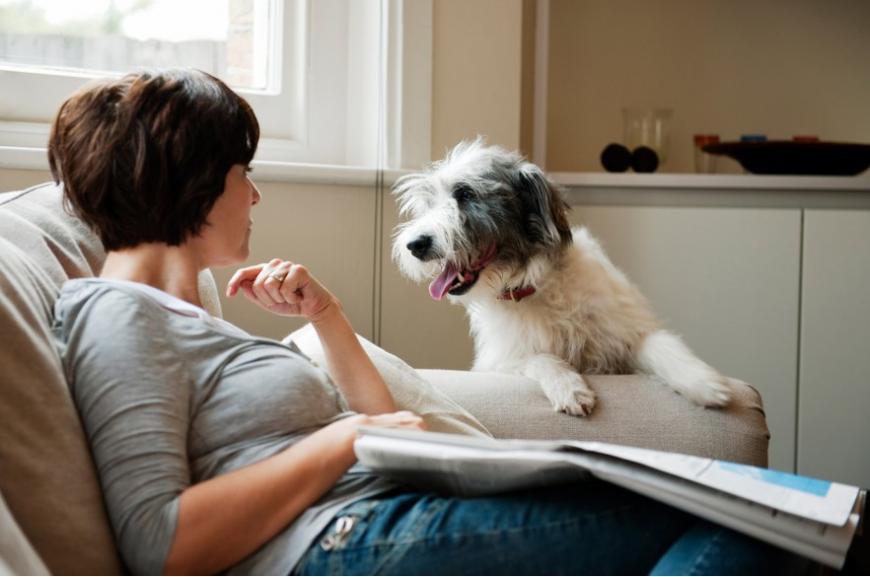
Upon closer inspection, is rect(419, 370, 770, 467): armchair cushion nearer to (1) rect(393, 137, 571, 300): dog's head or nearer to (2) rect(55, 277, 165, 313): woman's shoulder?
(1) rect(393, 137, 571, 300): dog's head

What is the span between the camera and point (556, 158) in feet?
11.2

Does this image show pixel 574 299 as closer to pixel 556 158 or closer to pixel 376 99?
pixel 376 99

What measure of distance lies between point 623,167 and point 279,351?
207 centimetres

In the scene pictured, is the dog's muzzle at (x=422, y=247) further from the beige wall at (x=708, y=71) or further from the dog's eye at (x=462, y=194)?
the beige wall at (x=708, y=71)

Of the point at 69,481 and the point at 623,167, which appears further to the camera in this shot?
the point at 623,167

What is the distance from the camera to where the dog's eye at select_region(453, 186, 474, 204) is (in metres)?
2.09

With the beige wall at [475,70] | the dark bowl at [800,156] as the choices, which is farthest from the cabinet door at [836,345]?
the beige wall at [475,70]

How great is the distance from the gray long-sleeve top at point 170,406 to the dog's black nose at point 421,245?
2.79 feet

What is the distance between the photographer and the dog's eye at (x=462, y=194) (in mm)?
2088

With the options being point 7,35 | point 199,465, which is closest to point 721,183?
point 7,35

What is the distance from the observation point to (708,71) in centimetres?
344

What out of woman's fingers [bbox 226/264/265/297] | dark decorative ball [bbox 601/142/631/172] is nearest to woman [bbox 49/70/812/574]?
woman's fingers [bbox 226/264/265/297]

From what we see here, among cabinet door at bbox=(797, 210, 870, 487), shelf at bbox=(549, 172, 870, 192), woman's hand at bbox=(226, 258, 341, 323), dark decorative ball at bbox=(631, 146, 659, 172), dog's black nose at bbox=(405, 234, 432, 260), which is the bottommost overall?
cabinet door at bbox=(797, 210, 870, 487)

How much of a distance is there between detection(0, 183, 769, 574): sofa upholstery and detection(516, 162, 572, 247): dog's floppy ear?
32 centimetres
